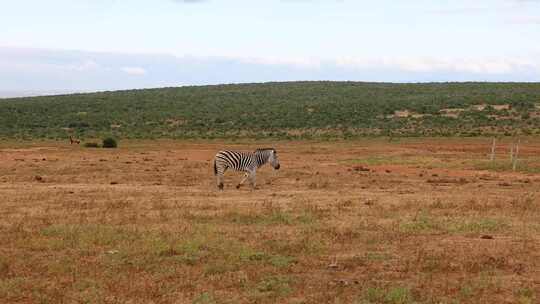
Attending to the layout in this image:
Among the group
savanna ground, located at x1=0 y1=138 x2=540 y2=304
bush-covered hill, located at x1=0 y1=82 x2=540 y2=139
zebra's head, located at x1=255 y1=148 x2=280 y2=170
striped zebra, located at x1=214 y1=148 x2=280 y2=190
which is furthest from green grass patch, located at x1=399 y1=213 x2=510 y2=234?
bush-covered hill, located at x1=0 y1=82 x2=540 y2=139

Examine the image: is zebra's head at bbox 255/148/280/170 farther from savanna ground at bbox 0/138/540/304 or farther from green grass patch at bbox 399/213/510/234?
green grass patch at bbox 399/213/510/234

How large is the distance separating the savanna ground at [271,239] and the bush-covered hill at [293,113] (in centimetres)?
3568

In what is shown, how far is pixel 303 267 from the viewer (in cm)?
1115

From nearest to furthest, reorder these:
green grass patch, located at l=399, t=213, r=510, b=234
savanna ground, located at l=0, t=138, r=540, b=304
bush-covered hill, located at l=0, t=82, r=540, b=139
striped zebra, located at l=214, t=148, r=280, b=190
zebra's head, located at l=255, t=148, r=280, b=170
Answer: savanna ground, located at l=0, t=138, r=540, b=304 → green grass patch, located at l=399, t=213, r=510, b=234 → striped zebra, located at l=214, t=148, r=280, b=190 → zebra's head, located at l=255, t=148, r=280, b=170 → bush-covered hill, located at l=0, t=82, r=540, b=139

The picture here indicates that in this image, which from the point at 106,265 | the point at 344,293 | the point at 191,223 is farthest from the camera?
the point at 191,223

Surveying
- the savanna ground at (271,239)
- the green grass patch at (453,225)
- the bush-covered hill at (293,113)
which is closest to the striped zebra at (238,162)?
the savanna ground at (271,239)

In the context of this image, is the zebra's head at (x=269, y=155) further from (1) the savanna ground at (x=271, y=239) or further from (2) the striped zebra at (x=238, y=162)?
(1) the savanna ground at (x=271, y=239)

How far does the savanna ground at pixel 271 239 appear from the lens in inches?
386

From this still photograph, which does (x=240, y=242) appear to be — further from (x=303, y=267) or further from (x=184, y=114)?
(x=184, y=114)

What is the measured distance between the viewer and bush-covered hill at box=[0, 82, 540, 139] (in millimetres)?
62344

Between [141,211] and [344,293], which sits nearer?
[344,293]

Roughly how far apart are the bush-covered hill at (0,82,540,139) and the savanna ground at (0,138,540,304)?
3568 centimetres

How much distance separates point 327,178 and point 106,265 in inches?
596

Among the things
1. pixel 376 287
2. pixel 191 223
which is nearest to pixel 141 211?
pixel 191 223
